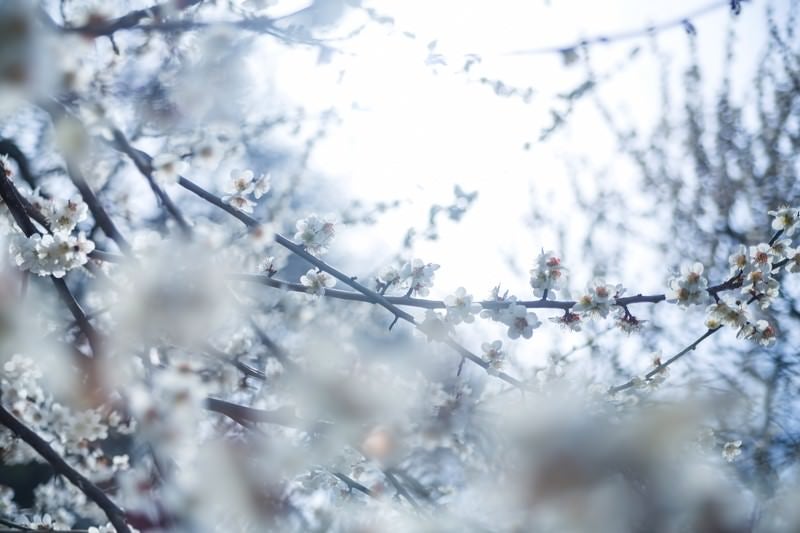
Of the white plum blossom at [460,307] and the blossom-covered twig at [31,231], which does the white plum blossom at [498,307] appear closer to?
the white plum blossom at [460,307]

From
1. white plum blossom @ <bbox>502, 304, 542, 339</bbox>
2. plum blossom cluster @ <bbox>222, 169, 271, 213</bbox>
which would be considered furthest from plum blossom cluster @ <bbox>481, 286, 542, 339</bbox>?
plum blossom cluster @ <bbox>222, 169, 271, 213</bbox>

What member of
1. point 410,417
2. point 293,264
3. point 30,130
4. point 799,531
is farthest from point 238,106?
point 799,531

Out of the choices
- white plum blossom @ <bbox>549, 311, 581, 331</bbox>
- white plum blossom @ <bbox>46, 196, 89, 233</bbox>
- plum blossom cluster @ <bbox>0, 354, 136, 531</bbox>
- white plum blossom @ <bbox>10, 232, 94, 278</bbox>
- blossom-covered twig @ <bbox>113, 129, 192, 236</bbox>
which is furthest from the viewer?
plum blossom cluster @ <bbox>0, 354, 136, 531</bbox>

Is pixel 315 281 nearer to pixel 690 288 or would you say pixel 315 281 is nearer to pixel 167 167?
pixel 167 167

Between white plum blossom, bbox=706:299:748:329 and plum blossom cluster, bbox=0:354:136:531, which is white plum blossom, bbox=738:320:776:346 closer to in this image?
white plum blossom, bbox=706:299:748:329

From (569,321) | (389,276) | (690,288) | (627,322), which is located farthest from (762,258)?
(389,276)

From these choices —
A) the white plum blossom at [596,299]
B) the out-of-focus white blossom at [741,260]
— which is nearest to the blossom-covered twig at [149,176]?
the white plum blossom at [596,299]
